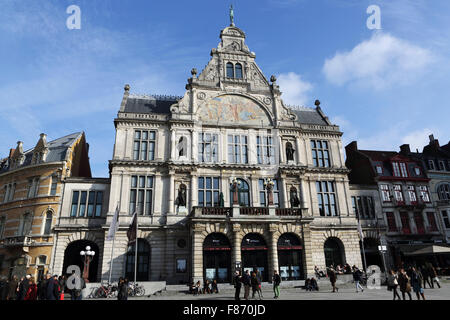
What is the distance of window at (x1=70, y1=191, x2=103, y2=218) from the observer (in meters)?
32.8

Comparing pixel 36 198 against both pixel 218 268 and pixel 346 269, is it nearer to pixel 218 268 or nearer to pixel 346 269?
pixel 218 268

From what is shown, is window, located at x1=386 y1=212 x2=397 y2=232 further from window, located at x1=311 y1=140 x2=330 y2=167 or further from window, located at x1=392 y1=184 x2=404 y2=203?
window, located at x1=311 y1=140 x2=330 y2=167

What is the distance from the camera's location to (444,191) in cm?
4297

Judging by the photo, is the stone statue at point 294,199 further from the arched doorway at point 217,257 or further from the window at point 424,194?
the window at point 424,194

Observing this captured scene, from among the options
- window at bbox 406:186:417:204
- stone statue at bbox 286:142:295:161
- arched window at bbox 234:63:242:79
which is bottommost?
window at bbox 406:186:417:204

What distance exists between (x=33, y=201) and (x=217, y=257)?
69.0 feet

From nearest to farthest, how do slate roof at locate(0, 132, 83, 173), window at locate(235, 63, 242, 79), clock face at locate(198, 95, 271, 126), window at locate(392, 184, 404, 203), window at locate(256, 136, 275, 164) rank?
slate roof at locate(0, 132, 83, 173), window at locate(256, 136, 275, 164), clock face at locate(198, 95, 271, 126), window at locate(235, 63, 242, 79), window at locate(392, 184, 404, 203)

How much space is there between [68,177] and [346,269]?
31846mm

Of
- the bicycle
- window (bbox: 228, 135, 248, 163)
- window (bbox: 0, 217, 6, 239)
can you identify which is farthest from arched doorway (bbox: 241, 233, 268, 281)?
window (bbox: 0, 217, 6, 239)

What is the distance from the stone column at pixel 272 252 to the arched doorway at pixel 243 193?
15.6 ft

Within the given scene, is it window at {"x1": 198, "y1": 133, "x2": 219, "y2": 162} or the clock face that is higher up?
the clock face

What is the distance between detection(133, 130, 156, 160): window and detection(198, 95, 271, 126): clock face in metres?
6.34

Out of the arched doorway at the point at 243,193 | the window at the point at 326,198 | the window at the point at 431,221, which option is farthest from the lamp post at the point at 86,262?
the window at the point at 431,221
